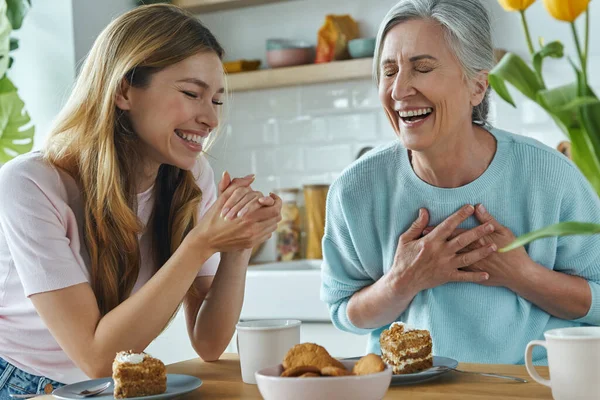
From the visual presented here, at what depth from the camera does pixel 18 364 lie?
181cm

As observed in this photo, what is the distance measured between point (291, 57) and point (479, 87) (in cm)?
194

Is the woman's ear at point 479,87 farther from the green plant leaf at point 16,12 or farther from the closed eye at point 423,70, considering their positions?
the green plant leaf at point 16,12

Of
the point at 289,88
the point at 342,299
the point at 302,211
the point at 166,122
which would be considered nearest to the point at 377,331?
the point at 342,299

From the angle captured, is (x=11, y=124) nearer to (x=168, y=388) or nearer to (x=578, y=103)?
(x=168, y=388)

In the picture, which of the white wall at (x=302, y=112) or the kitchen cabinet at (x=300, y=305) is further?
the white wall at (x=302, y=112)

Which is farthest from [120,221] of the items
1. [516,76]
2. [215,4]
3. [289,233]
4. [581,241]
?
[215,4]

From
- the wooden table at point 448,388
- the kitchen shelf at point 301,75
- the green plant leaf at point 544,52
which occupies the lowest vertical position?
the wooden table at point 448,388

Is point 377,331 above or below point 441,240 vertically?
below

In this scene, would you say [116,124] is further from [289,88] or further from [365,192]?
[289,88]

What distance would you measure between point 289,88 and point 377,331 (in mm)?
2164

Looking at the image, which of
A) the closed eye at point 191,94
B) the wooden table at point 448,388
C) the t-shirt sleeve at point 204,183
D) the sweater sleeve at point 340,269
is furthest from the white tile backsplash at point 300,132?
the wooden table at point 448,388

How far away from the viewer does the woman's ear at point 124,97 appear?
1.87 metres

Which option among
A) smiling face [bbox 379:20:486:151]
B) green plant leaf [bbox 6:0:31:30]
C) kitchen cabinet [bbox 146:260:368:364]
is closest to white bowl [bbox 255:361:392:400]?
smiling face [bbox 379:20:486:151]

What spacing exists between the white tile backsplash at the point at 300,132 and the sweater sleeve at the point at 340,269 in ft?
5.75
